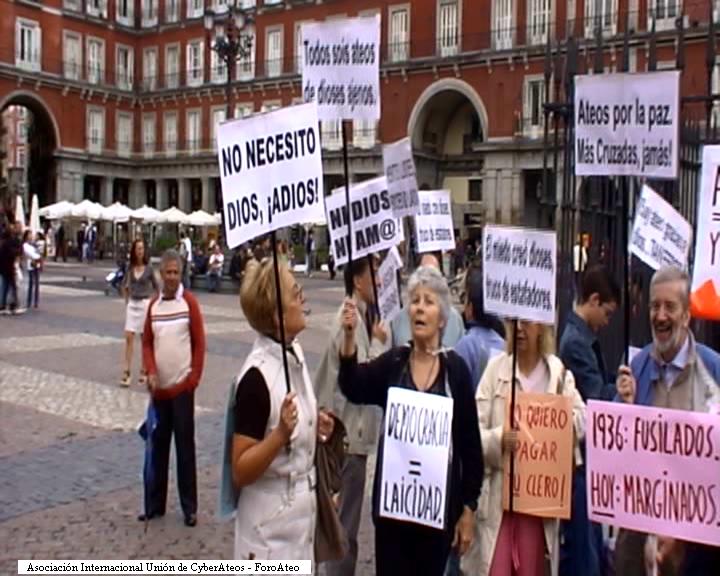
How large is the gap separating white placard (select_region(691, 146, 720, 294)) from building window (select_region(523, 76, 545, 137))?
3361cm

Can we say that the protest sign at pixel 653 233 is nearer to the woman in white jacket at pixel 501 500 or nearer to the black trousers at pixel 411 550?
the woman in white jacket at pixel 501 500

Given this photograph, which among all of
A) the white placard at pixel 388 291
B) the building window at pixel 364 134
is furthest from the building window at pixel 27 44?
the white placard at pixel 388 291

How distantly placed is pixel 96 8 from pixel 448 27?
23.0 metres

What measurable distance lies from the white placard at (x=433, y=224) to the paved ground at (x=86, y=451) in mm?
2292

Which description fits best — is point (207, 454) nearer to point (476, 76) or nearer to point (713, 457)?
point (713, 457)

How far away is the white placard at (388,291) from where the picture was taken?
5.24 meters

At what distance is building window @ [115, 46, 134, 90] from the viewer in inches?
2133

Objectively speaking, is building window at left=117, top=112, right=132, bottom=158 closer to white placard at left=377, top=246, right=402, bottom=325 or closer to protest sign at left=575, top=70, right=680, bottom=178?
white placard at left=377, top=246, right=402, bottom=325

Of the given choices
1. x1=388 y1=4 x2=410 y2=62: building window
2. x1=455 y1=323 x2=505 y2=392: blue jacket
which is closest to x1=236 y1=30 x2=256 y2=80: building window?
x1=388 y1=4 x2=410 y2=62: building window

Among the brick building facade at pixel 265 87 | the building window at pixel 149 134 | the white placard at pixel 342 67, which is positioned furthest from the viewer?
the building window at pixel 149 134

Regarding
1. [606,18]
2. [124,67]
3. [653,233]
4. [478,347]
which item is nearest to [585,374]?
[478,347]

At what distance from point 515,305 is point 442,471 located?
2.83 ft

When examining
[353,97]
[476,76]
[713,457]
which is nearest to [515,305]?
[713,457]

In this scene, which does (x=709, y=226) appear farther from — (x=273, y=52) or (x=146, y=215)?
(x=273, y=52)
